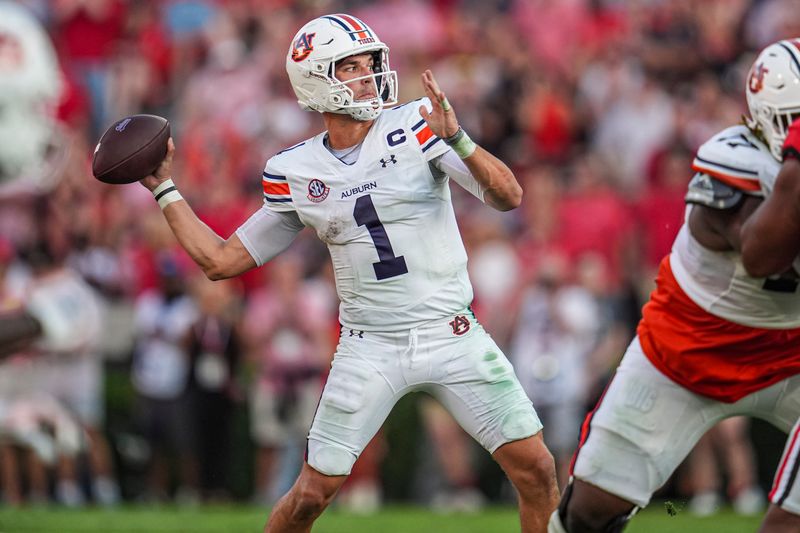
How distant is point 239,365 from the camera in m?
11.1

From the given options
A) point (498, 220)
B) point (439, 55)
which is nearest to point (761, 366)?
point (498, 220)

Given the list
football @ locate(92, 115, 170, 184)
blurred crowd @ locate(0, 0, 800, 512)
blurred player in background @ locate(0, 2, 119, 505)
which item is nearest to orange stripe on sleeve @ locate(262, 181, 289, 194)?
football @ locate(92, 115, 170, 184)

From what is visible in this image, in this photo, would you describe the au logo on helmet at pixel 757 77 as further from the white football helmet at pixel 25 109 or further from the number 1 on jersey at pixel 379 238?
the white football helmet at pixel 25 109

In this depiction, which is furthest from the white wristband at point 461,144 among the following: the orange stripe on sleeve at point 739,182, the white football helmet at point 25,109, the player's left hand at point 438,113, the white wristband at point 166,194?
the white football helmet at point 25,109

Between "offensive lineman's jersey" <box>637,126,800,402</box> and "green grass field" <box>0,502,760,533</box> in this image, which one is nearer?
"offensive lineman's jersey" <box>637,126,800,402</box>

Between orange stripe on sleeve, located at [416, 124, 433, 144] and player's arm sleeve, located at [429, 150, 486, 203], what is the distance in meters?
0.10

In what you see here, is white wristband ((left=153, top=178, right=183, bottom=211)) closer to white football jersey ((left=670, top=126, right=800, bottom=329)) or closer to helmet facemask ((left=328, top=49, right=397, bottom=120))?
helmet facemask ((left=328, top=49, right=397, bottom=120))

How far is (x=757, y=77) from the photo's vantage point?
5.03 metres

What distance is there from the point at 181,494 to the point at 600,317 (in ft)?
11.9

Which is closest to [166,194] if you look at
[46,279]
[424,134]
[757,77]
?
[424,134]

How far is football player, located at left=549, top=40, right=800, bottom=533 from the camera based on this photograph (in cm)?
508

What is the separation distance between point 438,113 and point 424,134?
0.43 metres

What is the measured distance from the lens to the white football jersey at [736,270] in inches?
197

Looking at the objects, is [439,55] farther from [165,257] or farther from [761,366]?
[761,366]
